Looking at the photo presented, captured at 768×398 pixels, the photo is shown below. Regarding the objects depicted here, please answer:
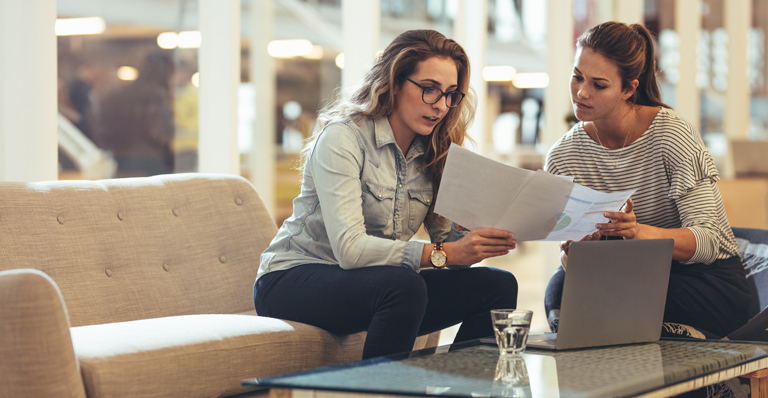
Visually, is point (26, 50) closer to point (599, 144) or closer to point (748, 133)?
point (599, 144)

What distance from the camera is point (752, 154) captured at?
5.21 meters

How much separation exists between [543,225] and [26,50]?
1616 millimetres

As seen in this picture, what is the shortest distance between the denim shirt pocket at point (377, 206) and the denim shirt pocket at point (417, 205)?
0.06 m

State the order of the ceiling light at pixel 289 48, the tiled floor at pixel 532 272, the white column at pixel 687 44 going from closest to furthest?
the ceiling light at pixel 289 48 → the tiled floor at pixel 532 272 → the white column at pixel 687 44

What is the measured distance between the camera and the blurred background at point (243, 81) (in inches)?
89.4

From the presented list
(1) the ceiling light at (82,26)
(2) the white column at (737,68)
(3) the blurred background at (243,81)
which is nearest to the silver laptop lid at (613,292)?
(3) the blurred background at (243,81)

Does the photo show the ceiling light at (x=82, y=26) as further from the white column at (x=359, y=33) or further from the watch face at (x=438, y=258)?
the watch face at (x=438, y=258)

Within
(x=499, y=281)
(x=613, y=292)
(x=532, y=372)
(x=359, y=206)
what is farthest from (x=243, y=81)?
(x=532, y=372)

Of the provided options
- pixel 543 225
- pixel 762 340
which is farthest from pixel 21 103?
pixel 762 340

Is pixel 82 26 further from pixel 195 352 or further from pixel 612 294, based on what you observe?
pixel 612 294

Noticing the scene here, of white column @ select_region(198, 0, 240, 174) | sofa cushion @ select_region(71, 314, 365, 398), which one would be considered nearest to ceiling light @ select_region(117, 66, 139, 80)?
white column @ select_region(198, 0, 240, 174)

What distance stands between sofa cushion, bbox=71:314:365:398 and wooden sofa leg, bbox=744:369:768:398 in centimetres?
89

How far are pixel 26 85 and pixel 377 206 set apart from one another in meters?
1.17

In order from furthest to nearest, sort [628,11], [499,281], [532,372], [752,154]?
[752,154], [628,11], [499,281], [532,372]
